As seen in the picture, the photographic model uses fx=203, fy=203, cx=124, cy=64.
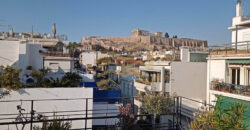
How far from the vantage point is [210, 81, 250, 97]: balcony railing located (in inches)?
368

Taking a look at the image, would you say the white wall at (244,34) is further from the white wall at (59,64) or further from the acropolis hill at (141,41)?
the acropolis hill at (141,41)

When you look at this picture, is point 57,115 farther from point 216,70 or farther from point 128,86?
point 128,86

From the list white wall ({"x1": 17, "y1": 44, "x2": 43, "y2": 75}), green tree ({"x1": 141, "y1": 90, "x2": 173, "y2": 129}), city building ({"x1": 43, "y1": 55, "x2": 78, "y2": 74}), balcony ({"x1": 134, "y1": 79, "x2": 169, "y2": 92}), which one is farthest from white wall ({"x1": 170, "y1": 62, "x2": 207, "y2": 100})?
white wall ({"x1": 17, "y1": 44, "x2": 43, "y2": 75})

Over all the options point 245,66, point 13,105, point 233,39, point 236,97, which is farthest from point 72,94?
point 233,39

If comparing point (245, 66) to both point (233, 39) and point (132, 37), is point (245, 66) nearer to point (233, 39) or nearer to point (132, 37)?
point (233, 39)

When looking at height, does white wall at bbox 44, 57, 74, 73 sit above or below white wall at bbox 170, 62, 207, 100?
above

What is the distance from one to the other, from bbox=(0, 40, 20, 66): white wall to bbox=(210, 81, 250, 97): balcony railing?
459 inches

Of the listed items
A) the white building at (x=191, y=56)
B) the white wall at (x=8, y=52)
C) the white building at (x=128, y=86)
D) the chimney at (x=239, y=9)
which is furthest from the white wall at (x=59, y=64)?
the chimney at (x=239, y=9)

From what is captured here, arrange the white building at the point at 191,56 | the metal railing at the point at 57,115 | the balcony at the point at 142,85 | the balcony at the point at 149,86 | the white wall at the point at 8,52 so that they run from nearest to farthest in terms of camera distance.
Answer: the metal railing at the point at 57,115 → the white wall at the point at 8,52 → the balcony at the point at 149,86 → the balcony at the point at 142,85 → the white building at the point at 191,56

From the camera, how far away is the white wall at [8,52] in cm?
1170

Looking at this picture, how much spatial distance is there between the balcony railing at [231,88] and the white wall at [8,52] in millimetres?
11662

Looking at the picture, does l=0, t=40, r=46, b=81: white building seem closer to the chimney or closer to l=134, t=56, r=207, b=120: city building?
l=134, t=56, r=207, b=120: city building

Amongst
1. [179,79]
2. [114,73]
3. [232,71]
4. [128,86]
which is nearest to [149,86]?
[179,79]

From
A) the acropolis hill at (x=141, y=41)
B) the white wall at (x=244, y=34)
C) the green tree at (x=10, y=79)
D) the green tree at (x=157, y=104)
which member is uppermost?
the acropolis hill at (x=141, y=41)
